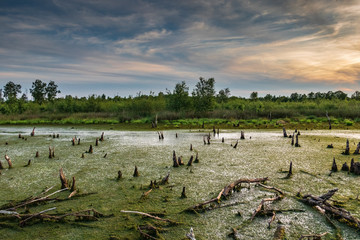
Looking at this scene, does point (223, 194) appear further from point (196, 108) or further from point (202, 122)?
point (196, 108)

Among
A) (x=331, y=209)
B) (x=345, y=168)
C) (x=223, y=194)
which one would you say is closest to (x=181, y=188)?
(x=223, y=194)

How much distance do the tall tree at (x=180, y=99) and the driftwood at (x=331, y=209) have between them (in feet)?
85.9

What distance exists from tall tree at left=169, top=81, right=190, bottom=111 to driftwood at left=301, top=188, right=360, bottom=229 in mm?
26180

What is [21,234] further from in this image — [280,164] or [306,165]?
[306,165]

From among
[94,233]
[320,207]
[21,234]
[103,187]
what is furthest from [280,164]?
[21,234]

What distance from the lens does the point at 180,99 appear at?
30.3 metres

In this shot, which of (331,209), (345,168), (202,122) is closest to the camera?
(331,209)

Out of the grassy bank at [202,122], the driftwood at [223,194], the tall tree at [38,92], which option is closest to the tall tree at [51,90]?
A: the tall tree at [38,92]

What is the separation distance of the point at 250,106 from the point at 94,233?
99.4 feet

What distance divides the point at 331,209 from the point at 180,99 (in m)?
26.9

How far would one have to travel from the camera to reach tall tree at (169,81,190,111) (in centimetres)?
3023

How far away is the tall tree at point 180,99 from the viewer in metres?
30.2

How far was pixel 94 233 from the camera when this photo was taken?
349 centimetres

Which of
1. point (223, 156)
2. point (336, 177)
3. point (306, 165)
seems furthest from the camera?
point (223, 156)
